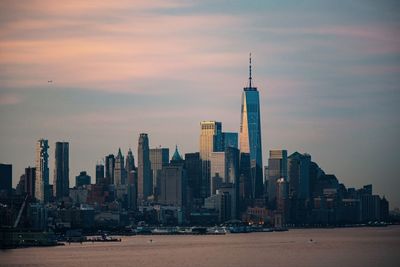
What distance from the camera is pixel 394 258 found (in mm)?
88625

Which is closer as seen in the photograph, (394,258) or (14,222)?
(394,258)

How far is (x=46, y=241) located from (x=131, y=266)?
130ft

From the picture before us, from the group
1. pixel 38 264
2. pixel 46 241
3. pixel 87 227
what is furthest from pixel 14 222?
pixel 87 227

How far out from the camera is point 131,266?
3211 inches

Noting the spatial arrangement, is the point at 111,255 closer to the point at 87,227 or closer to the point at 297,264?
the point at 297,264

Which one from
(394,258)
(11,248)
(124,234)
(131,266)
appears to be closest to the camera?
(131,266)

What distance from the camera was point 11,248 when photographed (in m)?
108

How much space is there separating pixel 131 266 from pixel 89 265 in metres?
3.12

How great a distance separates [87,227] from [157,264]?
325ft

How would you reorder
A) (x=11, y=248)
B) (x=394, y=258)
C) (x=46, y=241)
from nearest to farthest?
(x=394, y=258)
(x=11, y=248)
(x=46, y=241)

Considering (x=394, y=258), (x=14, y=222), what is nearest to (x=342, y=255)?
(x=394, y=258)

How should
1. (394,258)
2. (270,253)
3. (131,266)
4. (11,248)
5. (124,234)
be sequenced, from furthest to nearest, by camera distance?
(124,234) < (11,248) < (270,253) < (394,258) < (131,266)

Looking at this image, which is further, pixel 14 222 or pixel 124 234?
pixel 124 234

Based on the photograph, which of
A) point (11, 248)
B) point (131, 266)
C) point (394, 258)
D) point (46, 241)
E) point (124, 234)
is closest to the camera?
point (131, 266)
